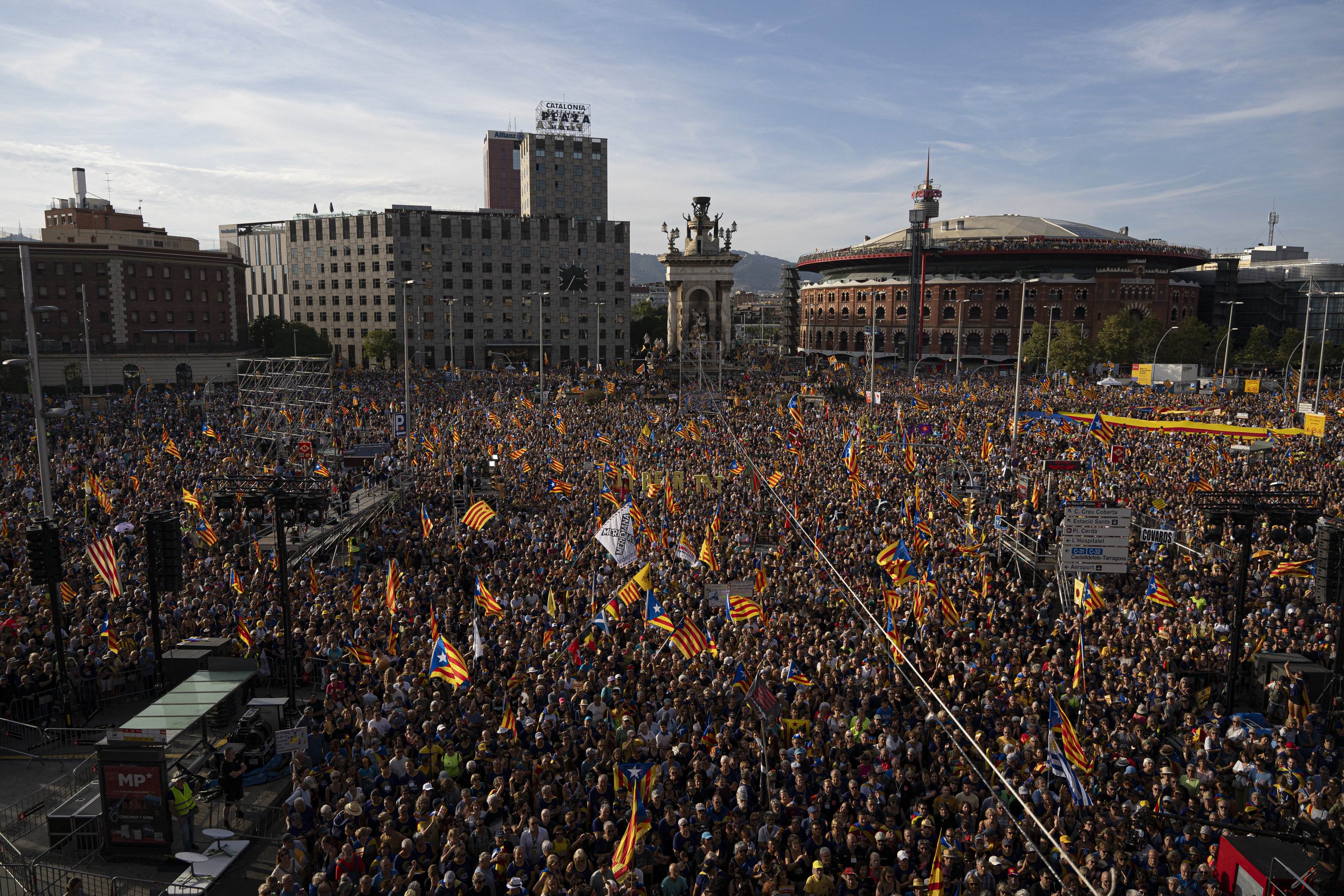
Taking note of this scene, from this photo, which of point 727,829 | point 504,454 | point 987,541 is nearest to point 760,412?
point 504,454

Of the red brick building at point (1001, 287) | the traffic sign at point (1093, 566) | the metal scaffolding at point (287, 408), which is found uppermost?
the red brick building at point (1001, 287)

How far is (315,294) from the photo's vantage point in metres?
122

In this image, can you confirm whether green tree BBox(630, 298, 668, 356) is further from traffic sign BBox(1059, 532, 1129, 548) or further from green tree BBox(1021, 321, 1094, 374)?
traffic sign BBox(1059, 532, 1129, 548)

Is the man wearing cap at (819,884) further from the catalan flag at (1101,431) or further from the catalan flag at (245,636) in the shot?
the catalan flag at (1101,431)

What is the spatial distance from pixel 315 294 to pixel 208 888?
122 meters

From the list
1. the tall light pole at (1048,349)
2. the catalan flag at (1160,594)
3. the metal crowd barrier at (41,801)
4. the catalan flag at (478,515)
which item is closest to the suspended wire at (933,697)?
the catalan flag at (1160,594)

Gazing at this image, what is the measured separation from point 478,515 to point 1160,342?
8062 centimetres

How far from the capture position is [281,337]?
337ft

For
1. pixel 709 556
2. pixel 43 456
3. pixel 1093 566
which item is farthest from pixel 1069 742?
pixel 43 456

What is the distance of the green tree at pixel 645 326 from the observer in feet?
460

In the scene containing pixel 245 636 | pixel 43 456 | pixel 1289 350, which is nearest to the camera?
pixel 43 456

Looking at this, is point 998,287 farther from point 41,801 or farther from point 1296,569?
point 41,801

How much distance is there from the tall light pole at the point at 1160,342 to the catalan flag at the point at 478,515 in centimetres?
6741

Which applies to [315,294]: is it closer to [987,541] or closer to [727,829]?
[987,541]
